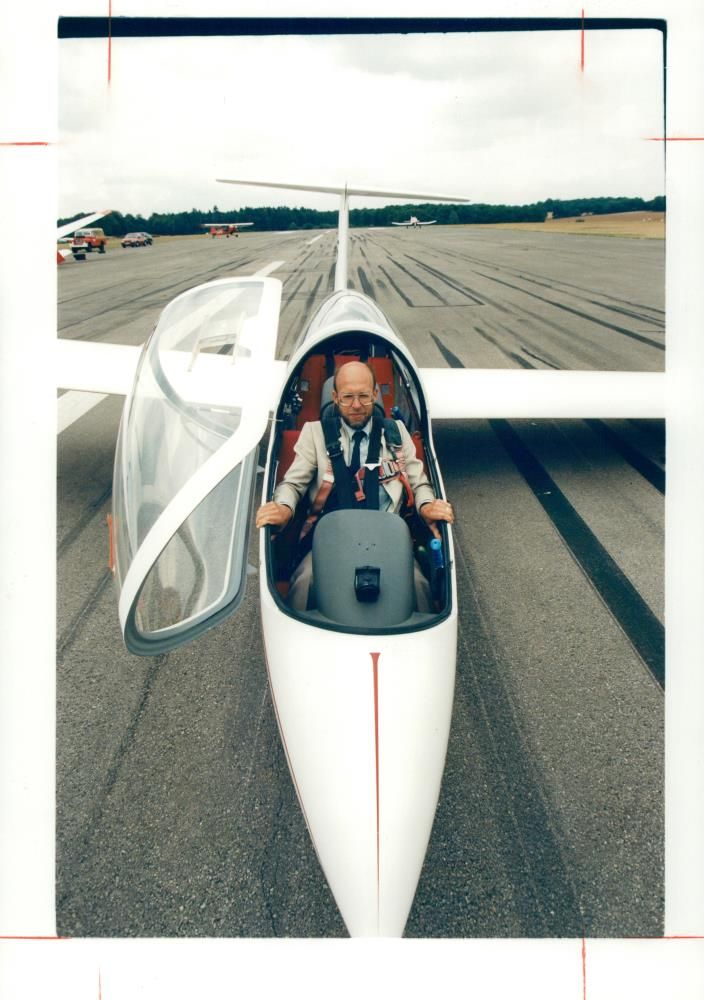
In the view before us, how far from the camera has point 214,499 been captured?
3037 millimetres

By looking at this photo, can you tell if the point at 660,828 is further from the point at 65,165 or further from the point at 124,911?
the point at 65,165

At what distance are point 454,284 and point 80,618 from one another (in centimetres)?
1851

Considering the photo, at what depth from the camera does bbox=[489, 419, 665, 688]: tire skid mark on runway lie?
4301mm

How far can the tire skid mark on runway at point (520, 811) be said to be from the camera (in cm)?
278

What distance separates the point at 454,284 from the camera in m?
21.1

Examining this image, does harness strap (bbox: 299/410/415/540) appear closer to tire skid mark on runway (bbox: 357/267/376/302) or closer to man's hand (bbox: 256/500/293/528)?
man's hand (bbox: 256/500/293/528)

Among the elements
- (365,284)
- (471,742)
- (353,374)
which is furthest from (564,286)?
(471,742)

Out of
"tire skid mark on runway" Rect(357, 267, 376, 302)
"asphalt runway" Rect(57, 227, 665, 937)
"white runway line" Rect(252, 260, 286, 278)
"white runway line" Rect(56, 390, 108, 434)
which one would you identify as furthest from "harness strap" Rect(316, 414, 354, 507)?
"white runway line" Rect(252, 260, 286, 278)

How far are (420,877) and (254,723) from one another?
1.17 m

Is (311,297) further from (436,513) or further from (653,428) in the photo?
(436,513)

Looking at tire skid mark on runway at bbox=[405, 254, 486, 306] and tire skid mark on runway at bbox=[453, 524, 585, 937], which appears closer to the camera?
tire skid mark on runway at bbox=[453, 524, 585, 937]
